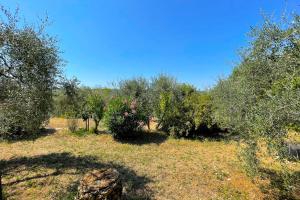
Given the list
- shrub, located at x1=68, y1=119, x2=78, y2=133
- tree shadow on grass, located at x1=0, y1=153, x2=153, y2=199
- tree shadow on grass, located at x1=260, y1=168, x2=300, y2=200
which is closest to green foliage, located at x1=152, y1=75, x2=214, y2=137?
shrub, located at x1=68, y1=119, x2=78, y2=133

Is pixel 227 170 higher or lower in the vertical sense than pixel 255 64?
lower

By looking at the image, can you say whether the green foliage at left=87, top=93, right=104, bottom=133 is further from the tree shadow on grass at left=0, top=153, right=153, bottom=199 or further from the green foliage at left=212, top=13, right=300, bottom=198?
the green foliage at left=212, top=13, right=300, bottom=198

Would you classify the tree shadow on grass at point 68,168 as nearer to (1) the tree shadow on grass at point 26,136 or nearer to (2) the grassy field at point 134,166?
(2) the grassy field at point 134,166

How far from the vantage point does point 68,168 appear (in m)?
12.8

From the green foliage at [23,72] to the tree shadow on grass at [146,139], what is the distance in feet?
32.3

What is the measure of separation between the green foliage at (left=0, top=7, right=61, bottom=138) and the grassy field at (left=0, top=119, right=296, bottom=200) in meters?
→ 3.07

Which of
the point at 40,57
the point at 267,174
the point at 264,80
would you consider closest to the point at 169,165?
the point at 267,174

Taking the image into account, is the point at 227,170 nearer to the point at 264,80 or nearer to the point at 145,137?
the point at 264,80

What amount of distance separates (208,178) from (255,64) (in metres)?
5.48

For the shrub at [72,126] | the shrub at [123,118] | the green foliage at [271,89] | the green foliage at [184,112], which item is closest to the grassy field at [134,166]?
the shrub at [123,118]

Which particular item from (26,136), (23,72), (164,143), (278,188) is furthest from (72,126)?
(278,188)

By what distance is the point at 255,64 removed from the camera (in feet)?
30.1

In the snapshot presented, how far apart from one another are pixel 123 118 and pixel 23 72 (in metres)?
10.4

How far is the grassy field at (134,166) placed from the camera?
10.1 meters
